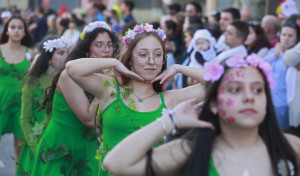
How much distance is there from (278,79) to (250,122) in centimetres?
450

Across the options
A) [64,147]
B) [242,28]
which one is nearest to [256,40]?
[242,28]

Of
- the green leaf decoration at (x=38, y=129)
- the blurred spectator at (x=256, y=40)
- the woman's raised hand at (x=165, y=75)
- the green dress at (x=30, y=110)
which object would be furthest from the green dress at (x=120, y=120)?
the blurred spectator at (x=256, y=40)

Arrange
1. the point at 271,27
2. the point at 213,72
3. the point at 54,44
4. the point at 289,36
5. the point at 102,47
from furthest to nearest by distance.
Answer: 1. the point at 271,27
2. the point at 289,36
3. the point at 54,44
4. the point at 102,47
5. the point at 213,72

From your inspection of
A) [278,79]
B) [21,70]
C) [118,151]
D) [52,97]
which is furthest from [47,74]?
[118,151]

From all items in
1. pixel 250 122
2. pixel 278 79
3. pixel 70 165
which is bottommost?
pixel 70 165

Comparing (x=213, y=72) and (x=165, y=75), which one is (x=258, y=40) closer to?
(x=165, y=75)

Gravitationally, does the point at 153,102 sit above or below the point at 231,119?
below

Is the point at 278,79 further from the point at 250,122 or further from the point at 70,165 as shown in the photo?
the point at 250,122

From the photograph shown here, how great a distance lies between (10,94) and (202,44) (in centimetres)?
282

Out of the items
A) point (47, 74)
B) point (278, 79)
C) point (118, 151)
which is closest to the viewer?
point (118, 151)

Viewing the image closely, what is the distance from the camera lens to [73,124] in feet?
16.8

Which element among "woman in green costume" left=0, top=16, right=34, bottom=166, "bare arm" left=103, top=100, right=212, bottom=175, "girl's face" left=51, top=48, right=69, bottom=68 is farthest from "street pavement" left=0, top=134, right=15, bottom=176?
"bare arm" left=103, top=100, right=212, bottom=175

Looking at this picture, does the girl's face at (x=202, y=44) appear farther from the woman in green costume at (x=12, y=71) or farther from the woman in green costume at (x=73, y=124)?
the woman in green costume at (x=12, y=71)

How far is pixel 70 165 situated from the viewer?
16.8ft
